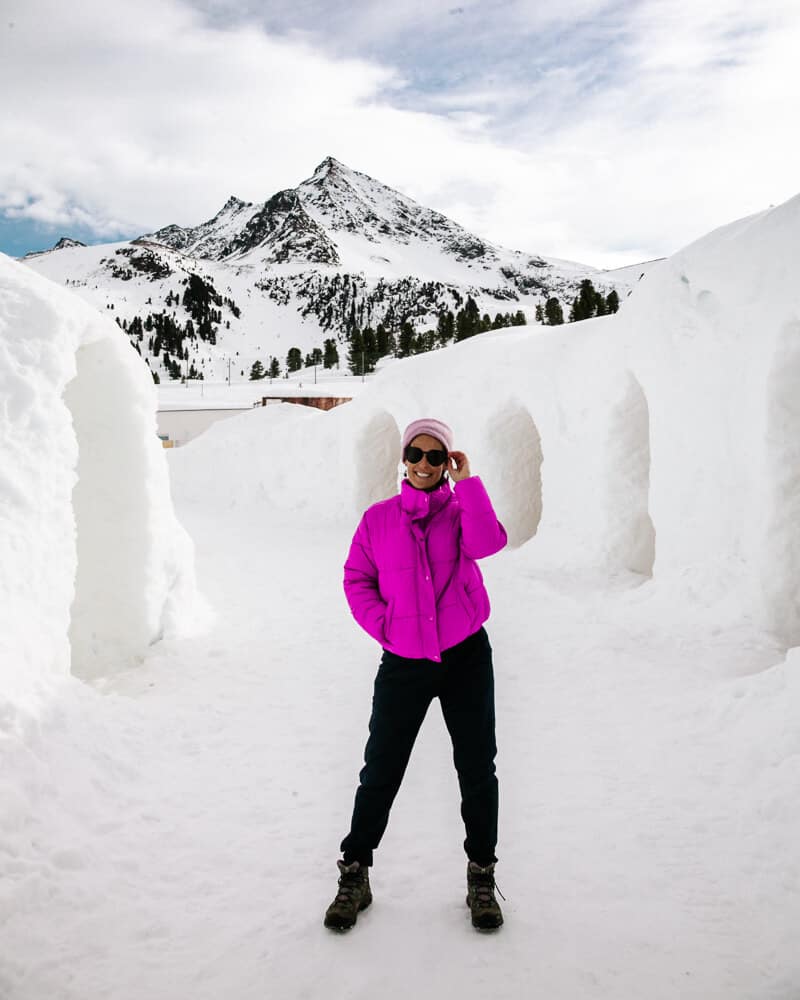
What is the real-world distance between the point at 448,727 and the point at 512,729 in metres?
2.42

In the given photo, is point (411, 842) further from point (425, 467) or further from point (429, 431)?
point (429, 431)

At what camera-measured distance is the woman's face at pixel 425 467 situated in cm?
301

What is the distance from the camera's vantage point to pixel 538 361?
11.5 metres

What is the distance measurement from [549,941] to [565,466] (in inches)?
328

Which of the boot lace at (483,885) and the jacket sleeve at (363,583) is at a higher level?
the jacket sleeve at (363,583)

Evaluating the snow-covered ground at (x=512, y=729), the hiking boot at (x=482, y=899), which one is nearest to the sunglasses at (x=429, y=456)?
the hiking boot at (x=482, y=899)

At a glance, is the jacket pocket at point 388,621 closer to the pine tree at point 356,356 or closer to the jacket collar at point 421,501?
the jacket collar at point 421,501

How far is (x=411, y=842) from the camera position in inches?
144

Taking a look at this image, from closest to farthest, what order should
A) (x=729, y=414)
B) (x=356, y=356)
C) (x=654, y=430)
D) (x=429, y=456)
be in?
1. (x=429, y=456)
2. (x=729, y=414)
3. (x=654, y=430)
4. (x=356, y=356)

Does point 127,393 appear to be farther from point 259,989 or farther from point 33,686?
point 259,989

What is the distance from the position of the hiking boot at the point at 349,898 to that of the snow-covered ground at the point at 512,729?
7cm

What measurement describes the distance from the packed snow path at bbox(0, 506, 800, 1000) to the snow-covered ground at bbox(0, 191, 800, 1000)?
17mm

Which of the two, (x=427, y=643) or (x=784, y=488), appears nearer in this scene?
(x=427, y=643)

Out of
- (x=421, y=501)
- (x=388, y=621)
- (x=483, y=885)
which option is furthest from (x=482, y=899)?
(x=421, y=501)
